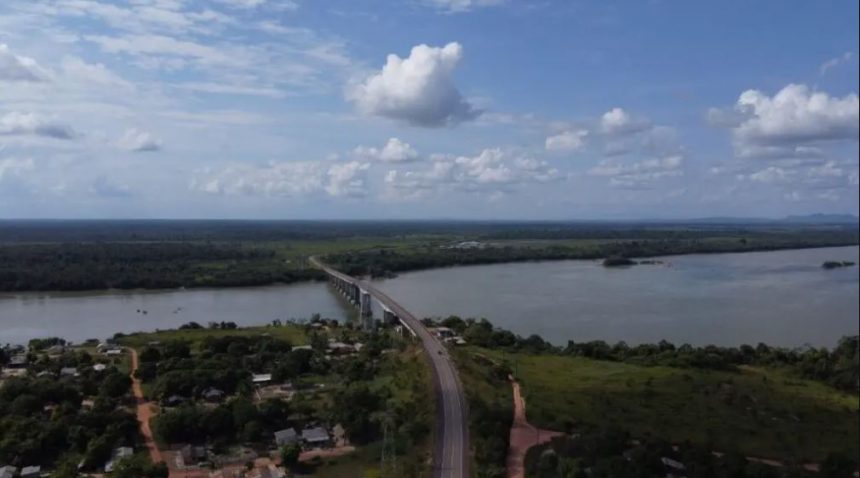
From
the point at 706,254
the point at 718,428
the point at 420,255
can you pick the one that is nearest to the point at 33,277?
the point at 718,428

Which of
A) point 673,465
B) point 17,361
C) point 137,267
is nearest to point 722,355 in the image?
point 673,465

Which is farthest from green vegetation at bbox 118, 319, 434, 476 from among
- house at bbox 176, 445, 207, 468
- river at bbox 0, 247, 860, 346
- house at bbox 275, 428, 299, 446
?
river at bbox 0, 247, 860, 346

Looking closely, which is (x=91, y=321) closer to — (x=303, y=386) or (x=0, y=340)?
(x=0, y=340)

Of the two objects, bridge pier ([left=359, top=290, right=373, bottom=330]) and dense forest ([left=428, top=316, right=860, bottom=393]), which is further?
bridge pier ([left=359, top=290, right=373, bottom=330])

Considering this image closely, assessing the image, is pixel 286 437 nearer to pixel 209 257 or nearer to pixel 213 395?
pixel 213 395

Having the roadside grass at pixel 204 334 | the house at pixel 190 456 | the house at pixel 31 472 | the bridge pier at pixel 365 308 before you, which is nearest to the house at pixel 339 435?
the house at pixel 190 456

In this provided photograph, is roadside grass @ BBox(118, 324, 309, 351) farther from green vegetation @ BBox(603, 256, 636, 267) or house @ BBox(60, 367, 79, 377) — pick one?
green vegetation @ BBox(603, 256, 636, 267)

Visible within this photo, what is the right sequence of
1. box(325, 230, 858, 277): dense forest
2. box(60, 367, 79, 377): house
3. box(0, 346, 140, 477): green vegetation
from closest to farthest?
box(0, 346, 140, 477): green vegetation, box(60, 367, 79, 377): house, box(325, 230, 858, 277): dense forest
